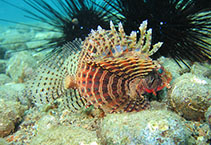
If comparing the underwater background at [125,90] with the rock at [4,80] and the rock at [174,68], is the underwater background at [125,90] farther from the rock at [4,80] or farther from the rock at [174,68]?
the rock at [4,80]

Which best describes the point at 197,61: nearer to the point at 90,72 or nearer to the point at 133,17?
the point at 133,17

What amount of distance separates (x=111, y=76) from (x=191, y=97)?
145cm

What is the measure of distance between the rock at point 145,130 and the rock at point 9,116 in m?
2.31

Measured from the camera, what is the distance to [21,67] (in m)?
5.98

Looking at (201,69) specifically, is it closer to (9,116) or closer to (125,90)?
(125,90)

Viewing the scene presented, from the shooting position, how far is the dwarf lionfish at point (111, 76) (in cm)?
235

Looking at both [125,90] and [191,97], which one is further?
[125,90]

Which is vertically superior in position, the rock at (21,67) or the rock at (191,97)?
the rock at (21,67)

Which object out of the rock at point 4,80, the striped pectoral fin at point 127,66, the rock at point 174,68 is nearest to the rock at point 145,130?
the striped pectoral fin at point 127,66

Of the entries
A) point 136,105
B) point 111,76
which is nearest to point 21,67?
point 111,76

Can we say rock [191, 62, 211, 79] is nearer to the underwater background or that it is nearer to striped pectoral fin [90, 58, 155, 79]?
the underwater background

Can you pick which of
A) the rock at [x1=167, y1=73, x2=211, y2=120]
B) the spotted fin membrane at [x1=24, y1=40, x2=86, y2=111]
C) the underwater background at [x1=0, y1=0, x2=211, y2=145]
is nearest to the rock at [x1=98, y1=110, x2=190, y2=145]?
the underwater background at [x1=0, y1=0, x2=211, y2=145]

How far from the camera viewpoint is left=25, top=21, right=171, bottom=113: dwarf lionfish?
2.35m

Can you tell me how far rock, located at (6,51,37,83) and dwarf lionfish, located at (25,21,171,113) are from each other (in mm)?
2783
